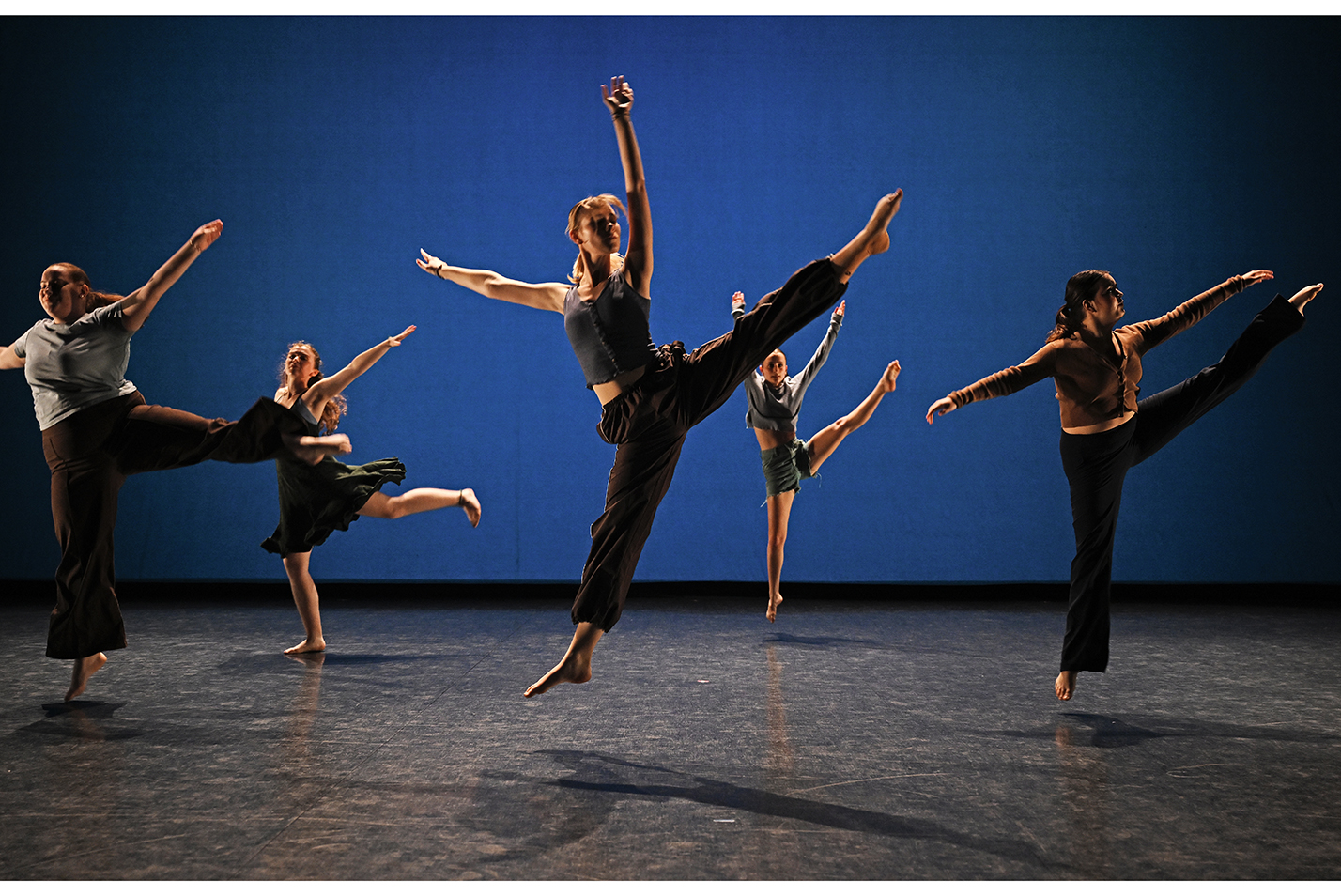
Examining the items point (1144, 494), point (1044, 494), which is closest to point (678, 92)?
point (1044, 494)

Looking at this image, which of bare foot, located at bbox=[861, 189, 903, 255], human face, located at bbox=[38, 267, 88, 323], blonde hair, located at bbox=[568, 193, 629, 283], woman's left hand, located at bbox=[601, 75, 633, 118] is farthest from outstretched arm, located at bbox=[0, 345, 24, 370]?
bare foot, located at bbox=[861, 189, 903, 255]

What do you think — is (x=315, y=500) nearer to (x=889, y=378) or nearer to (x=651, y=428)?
(x=651, y=428)

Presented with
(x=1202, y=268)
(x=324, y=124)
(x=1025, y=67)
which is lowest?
(x=1202, y=268)

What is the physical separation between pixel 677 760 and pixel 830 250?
4.28 meters

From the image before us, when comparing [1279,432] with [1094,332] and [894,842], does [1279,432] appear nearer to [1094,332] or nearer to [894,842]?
[1094,332]

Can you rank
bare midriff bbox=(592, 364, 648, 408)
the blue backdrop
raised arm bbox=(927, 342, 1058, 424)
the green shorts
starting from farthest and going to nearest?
the blue backdrop → the green shorts → raised arm bbox=(927, 342, 1058, 424) → bare midriff bbox=(592, 364, 648, 408)

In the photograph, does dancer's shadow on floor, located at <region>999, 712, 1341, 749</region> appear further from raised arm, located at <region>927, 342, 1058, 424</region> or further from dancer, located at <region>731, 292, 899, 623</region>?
dancer, located at <region>731, 292, 899, 623</region>

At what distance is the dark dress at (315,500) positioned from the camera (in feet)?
14.5

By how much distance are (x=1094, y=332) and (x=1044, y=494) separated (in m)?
→ 3.06

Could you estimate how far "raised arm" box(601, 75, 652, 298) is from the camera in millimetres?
2703

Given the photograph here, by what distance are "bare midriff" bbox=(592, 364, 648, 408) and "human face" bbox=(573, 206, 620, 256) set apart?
1.23ft

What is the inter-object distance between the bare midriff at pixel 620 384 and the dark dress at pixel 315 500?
191cm

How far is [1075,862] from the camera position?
6.73 ft

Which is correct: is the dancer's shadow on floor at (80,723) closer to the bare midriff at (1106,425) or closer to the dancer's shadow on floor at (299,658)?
the dancer's shadow on floor at (299,658)
